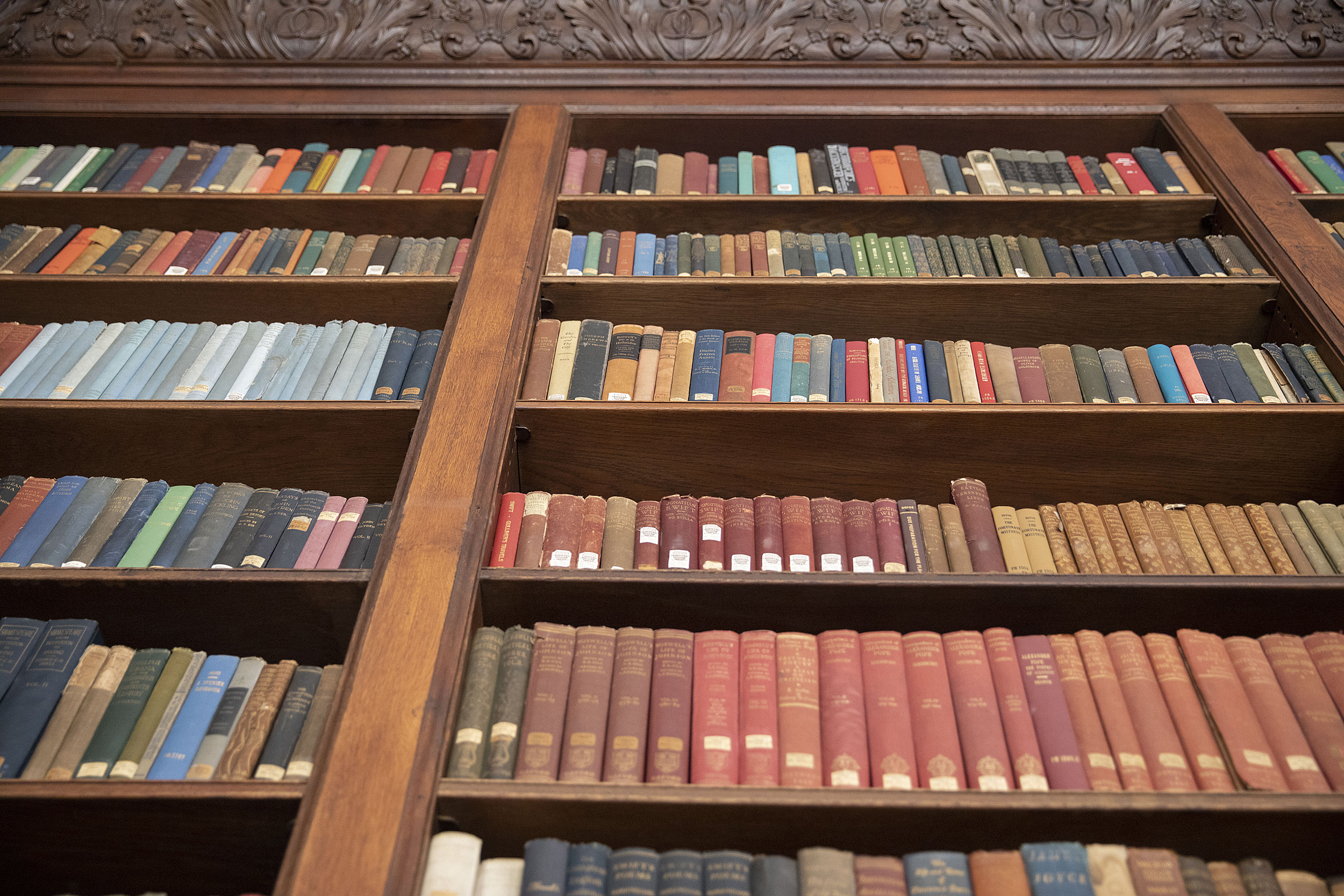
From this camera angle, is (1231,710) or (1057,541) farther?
(1057,541)

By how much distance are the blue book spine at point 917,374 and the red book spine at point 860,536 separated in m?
0.27

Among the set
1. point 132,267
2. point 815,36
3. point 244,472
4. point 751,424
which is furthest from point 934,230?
point 132,267

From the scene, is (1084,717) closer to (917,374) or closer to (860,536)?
(860,536)

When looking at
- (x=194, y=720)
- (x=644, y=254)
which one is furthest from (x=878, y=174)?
(x=194, y=720)

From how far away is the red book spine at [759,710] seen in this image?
130 centimetres

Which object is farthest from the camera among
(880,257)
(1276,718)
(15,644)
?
(880,257)

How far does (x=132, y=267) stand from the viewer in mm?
2141

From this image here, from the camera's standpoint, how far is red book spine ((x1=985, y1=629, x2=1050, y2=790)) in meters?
1.28

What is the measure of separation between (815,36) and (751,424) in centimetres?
139

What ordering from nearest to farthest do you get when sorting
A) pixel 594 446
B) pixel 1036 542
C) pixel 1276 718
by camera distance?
pixel 1276 718 < pixel 1036 542 < pixel 594 446

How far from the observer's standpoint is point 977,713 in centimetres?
134

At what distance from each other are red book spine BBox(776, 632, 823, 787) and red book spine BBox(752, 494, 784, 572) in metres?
0.14

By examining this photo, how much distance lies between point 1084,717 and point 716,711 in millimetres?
508

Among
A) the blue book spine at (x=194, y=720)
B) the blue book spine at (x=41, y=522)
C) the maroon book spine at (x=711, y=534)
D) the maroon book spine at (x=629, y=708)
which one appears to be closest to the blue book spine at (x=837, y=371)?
the maroon book spine at (x=711, y=534)
